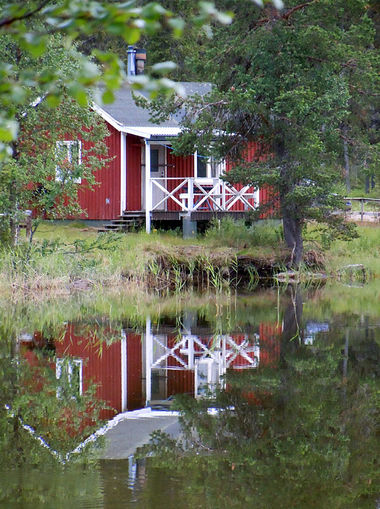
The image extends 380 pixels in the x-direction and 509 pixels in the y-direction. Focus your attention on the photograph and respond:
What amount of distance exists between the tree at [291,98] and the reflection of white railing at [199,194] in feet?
9.53

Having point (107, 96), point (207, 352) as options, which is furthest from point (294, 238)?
point (107, 96)

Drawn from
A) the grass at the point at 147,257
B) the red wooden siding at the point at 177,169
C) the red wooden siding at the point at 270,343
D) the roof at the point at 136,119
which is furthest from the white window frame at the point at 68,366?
the red wooden siding at the point at 177,169

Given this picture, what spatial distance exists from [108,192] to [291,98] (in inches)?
349

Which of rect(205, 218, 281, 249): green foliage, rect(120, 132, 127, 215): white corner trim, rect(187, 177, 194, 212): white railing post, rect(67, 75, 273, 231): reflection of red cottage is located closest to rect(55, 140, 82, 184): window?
rect(205, 218, 281, 249): green foliage

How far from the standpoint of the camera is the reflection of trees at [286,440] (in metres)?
5.05

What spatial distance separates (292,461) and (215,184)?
19805 mm

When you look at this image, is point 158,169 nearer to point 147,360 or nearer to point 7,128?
point 147,360

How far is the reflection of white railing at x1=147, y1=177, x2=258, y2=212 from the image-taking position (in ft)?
80.5

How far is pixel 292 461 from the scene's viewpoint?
5.72 m

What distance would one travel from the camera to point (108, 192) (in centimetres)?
2655

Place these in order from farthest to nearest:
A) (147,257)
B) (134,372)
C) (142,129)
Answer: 1. (142,129)
2. (147,257)
3. (134,372)

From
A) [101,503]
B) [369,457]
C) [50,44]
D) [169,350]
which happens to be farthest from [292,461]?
[50,44]

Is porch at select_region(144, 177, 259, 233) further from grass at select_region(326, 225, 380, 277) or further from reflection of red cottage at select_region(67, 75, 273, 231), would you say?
grass at select_region(326, 225, 380, 277)

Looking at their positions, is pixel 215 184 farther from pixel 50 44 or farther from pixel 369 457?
pixel 369 457
